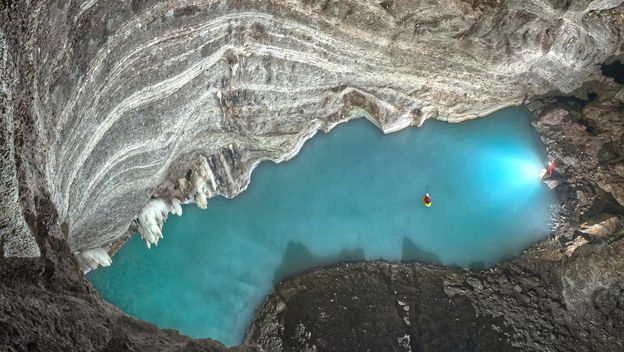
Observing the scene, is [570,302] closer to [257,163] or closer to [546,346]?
[546,346]

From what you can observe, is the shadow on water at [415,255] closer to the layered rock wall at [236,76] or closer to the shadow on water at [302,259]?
the shadow on water at [302,259]

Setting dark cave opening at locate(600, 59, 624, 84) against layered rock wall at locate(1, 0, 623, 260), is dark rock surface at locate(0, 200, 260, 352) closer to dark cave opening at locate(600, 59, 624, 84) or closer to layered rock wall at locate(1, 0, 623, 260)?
layered rock wall at locate(1, 0, 623, 260)

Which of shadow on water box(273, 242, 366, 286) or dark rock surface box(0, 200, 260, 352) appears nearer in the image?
dark rock surface box(0, 200, 260, 352)

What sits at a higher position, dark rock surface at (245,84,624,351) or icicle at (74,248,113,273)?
dark rock surface at (245,84,624,351)

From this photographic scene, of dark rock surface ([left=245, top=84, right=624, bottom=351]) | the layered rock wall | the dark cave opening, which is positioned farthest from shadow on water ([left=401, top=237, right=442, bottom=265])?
the dark cave opening

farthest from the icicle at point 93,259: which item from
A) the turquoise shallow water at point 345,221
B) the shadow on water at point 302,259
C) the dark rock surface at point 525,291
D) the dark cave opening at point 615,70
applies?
the dark cave opening at point 615,70

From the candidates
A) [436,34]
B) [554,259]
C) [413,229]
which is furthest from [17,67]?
[554,259]
